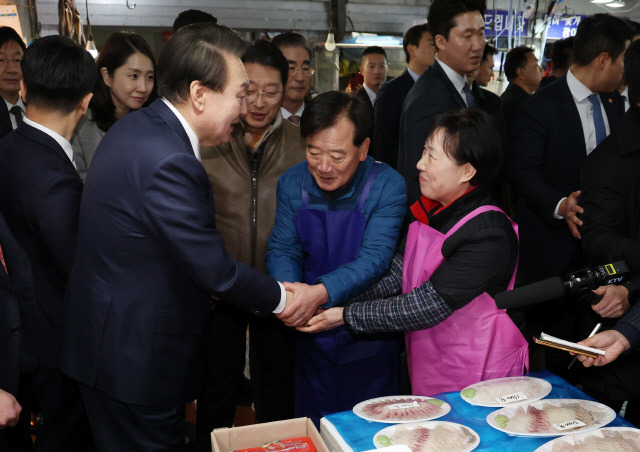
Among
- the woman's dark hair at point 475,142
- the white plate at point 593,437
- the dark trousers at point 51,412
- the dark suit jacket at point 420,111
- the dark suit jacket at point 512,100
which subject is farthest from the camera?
Answer: the dark suit jacket at point 512,100

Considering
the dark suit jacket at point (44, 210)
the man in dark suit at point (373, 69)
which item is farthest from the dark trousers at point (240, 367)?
the man in dark suit at point (373, 69)

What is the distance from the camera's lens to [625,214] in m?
2.12

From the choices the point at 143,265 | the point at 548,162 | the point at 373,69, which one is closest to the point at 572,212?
the point at 548,162

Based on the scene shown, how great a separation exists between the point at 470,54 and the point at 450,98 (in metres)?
0.34

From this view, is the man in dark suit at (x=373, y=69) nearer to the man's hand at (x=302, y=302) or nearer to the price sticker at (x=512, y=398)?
the man's hand at (x=302, y=302)

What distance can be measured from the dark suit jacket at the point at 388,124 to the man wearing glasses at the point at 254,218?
1606 mm

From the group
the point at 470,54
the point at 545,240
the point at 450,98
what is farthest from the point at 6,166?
the point at 545,240

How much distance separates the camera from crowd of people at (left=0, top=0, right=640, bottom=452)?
5.49 ft

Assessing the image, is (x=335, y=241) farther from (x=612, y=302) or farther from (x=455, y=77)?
(x=455, y=77)

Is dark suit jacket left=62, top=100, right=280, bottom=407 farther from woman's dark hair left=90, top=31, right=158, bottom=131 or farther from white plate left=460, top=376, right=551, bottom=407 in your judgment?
woman's dark hair left=90, top=31, right=158, bottom=131

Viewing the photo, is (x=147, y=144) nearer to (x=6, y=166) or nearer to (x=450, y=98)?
(x=6, y=166)

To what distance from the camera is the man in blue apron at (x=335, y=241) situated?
6.79ft

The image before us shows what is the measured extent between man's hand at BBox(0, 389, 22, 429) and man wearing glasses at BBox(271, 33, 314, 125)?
7.03 ft

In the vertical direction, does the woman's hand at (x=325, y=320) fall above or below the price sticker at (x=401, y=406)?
above
